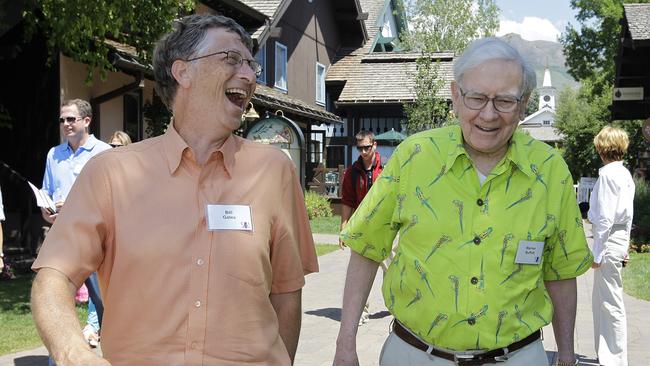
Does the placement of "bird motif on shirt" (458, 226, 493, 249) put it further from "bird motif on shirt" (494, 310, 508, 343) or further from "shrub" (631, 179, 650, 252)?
"shrub" (631, 179, 650, 252)

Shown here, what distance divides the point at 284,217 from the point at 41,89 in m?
11.4

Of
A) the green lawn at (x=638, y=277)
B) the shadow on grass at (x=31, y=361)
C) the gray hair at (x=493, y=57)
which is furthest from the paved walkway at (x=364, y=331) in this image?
the gray hair at (x=493, y=57)

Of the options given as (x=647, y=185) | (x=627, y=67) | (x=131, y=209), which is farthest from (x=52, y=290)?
(x=647, y=185)

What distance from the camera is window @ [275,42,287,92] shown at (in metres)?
26.0

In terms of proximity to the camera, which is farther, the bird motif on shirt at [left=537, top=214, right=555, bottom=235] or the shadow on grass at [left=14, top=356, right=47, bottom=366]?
the shadow on grass at [left=14, top=356, right=47, bottom=366]

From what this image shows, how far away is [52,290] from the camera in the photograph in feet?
7.79

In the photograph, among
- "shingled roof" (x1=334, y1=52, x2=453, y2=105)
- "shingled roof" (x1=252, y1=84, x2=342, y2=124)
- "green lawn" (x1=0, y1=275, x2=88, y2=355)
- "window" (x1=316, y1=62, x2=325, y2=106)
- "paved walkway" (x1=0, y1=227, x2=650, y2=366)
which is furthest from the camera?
"shingled roof" (x1=334, y1=52, x2=453, y2=105)

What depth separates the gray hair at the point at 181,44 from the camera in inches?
111

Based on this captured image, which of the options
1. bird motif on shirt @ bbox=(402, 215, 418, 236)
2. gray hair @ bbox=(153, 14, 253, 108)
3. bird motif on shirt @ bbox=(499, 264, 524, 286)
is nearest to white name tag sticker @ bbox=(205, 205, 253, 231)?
gray hair @ bbox=(153, 14, 253, 108)

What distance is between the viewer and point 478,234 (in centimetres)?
316

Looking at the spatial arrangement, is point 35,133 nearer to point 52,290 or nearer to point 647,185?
point 52,290

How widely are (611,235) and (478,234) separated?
12.4 ft

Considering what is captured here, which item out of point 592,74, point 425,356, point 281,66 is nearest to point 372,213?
point 425,356

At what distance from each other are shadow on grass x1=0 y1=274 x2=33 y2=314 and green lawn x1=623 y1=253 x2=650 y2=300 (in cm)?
784
